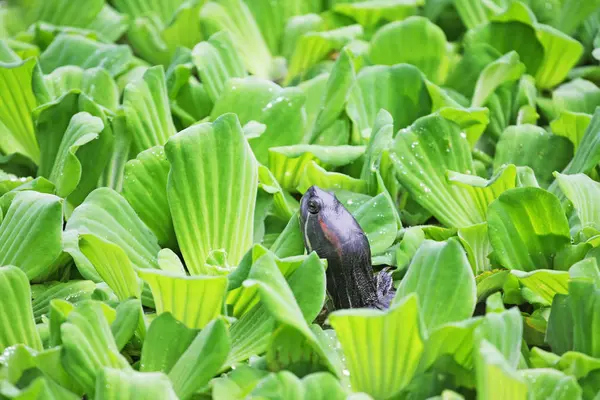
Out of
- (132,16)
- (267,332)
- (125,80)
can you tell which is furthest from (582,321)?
(132,16)

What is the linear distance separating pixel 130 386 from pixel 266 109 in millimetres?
621

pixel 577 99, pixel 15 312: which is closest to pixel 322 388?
pixel 15 312

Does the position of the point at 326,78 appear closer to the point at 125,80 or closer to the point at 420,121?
the point at 420,121

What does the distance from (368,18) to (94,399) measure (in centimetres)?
111

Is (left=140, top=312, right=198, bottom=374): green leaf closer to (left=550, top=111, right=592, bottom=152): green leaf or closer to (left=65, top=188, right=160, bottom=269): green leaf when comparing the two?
(left=65, top=188, right=160, bottom=269): green leaf

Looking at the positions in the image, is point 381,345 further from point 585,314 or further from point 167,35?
point 167,35

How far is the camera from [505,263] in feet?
3.31

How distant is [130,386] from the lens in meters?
0.75

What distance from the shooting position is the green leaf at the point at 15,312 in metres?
0.87

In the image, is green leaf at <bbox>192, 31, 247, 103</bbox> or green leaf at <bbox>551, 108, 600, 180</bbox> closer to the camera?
green leaf at <bbox>551, 108, 600, 180</bbox>

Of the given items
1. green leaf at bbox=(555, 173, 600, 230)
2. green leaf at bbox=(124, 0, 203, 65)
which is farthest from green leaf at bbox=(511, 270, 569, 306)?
green leaf at bbox=(124, 0, 203, 65)

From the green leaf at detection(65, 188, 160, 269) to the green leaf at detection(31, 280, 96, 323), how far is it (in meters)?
0.03

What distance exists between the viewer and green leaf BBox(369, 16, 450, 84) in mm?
1493

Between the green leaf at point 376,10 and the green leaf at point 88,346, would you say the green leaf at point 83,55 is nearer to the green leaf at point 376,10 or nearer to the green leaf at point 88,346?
the green leaf at point 376,10
